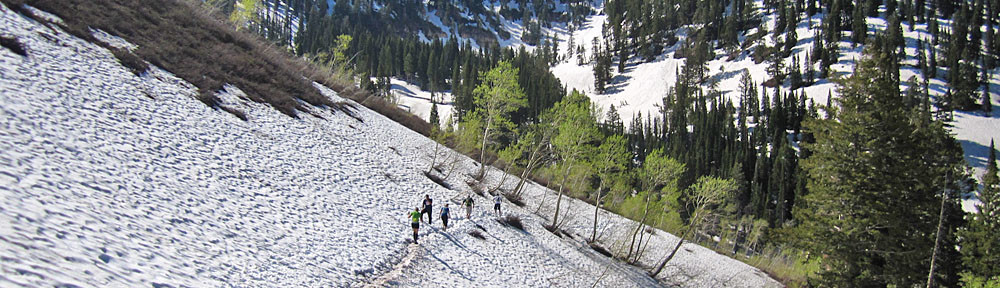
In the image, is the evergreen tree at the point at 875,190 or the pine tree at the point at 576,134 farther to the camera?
the pine tree at the point at 576,134

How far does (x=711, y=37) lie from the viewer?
166375mm

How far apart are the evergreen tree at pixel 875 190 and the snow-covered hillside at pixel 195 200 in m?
10.7

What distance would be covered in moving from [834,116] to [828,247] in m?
6.06

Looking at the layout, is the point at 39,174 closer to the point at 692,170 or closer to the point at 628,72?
the point at 692,170

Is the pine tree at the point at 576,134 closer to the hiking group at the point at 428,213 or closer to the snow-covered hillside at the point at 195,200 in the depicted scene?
the snow-covered hillside at the point at 195,200

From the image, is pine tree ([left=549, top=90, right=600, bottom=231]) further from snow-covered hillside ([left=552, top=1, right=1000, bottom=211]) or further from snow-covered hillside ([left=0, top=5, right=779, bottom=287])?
snow-covered hillside ([left=552, top=1, right=1000, bottom=211])

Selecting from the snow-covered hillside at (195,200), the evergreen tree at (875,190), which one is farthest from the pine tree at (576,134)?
the evergreen tree at (875,190)

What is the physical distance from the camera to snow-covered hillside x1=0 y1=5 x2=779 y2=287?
28.9ft

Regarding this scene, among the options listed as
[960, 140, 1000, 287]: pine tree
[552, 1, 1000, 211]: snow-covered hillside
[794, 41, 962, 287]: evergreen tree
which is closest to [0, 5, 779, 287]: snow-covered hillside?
[794, 41, 962, 287]: evergreen tree

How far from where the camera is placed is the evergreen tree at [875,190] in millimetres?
17484

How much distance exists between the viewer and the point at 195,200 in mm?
13344

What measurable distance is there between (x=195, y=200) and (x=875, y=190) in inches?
943

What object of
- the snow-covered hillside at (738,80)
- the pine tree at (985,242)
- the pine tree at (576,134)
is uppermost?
the snow-covered hillside at (738,80)

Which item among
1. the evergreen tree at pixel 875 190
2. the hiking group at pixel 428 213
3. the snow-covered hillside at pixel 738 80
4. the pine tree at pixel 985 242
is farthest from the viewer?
the snow-covered hillside at pixel 738 80
